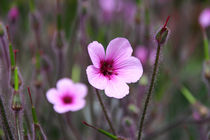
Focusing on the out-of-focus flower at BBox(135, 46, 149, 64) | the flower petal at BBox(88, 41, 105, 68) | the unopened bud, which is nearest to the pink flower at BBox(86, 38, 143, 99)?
the flower petal at BBox(88, 41, 105, 68)

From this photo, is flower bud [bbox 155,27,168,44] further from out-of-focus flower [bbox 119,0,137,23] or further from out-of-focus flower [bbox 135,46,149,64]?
out-of-focus flower [bbox 119,0,137,23]

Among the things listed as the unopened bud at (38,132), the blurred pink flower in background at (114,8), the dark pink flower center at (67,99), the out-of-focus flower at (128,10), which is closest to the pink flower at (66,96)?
the dark pink flower center at (67,99)

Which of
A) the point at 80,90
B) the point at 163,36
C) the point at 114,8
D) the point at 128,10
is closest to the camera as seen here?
the point at 163,36

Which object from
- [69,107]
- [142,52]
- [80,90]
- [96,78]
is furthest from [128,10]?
[96,78]

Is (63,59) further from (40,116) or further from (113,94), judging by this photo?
(113,94)

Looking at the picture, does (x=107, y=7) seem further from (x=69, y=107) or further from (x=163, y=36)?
(x=163, y=36)

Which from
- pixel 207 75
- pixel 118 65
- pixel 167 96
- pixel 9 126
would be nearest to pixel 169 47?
pixel 167 96
